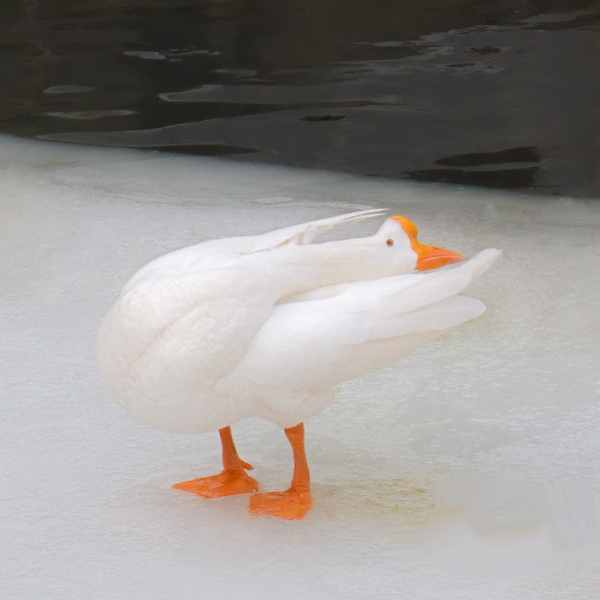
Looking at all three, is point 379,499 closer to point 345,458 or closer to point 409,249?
point 345,458

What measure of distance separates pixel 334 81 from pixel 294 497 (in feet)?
6.92

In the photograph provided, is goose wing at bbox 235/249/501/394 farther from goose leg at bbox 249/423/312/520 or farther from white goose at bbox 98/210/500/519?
goose leg at bbox 249/423/312/520

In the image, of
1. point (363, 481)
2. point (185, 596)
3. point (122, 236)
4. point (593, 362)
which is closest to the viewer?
point (185, 596)

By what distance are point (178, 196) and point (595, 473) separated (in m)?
1.91

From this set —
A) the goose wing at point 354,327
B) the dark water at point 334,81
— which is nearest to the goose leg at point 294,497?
the goose wing at point 354,327

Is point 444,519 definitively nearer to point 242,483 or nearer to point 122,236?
point 242,483

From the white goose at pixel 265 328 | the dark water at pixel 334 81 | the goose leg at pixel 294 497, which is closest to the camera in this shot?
the white goose at pixel 265 328

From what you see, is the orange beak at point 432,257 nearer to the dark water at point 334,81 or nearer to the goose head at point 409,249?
the goose head at point 409,249

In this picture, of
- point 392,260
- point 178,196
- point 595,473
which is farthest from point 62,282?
point 595,473

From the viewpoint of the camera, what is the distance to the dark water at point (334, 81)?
3.28m

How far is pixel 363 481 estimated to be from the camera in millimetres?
1757

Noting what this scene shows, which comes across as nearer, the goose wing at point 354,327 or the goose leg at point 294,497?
the goose wing at point 354,327

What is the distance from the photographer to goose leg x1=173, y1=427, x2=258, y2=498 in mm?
1698

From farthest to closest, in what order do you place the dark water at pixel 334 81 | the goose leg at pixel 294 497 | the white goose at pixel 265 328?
1. the dark water at pixel 334 81
2. the goose leg at pixel 294 497
3. the white goose at pixel 265 328
